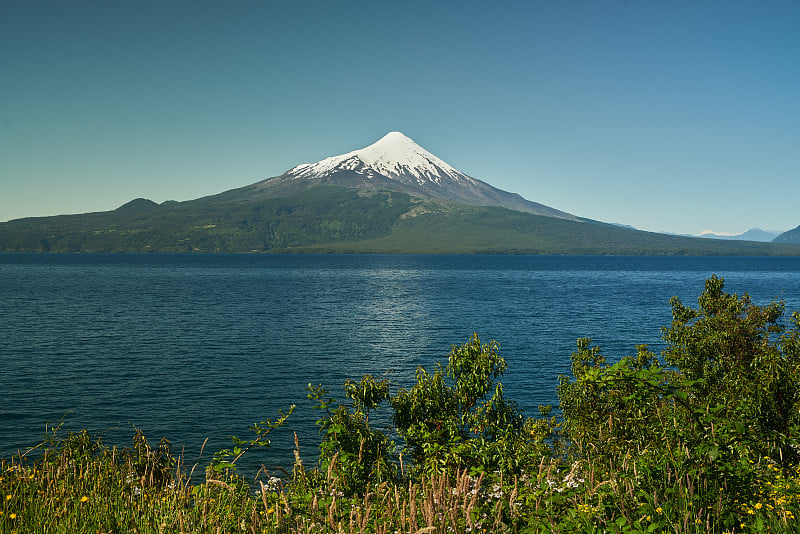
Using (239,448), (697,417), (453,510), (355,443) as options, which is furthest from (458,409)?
(453,510)

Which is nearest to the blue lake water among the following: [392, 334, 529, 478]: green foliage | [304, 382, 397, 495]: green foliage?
[304, 382, 397, 495]: green foliage

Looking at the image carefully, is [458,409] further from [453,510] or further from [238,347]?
[238,347]

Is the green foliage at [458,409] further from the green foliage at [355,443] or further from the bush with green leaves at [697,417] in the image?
the bush with green leaves at [697,417]

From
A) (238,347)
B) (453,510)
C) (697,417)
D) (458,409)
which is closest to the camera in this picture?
(453,510)

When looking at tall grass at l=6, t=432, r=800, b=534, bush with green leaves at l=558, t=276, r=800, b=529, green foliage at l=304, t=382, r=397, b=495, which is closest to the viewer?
tall grass at l=6, t=432, r=800, b=534

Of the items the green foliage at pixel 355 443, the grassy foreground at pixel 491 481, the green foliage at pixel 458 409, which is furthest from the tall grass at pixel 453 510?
the green foliage at pixel 458 409

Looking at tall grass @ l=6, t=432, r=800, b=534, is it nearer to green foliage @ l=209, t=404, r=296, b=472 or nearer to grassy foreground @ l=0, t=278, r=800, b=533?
grassy foreground @ l=0, t=278, r=800, b=533

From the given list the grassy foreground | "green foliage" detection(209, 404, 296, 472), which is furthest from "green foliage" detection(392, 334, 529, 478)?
"green foliage" detection(209, 404, 296, 472)

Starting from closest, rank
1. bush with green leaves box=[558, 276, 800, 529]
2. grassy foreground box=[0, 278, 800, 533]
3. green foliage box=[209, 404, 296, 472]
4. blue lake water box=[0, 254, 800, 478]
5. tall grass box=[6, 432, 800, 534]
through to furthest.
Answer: tall grass box=[6, 432, 800, 534] → grassy foreground box=[0, 278, 800, 533] → bush with green leaves box=[558, 276, 800, 529] → green foliage box=[209, 404, 296, 472] → blue lake water box=[0, 254, 800, 478]

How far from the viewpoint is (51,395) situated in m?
43.1

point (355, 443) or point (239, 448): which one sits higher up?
point (239, 448)

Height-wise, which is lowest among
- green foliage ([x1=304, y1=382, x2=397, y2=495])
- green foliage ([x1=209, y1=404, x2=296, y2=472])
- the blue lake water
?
the blue lake water

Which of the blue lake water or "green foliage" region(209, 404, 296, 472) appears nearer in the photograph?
"green foliage" region(209, 404, 296, 472)

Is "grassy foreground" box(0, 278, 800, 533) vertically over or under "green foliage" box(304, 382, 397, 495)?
over
